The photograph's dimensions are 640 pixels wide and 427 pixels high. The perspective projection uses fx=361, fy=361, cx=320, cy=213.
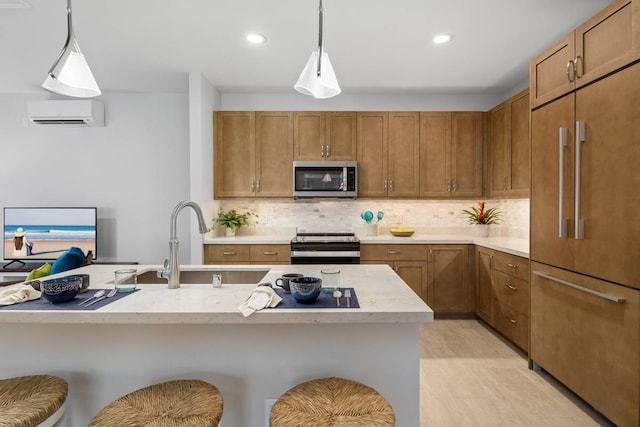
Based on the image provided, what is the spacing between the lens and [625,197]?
185 centimetres

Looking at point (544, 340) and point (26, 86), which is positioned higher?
point (26, 86)

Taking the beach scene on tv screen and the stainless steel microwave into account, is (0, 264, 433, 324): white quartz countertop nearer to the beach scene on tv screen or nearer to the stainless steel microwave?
the stainless steel microwave

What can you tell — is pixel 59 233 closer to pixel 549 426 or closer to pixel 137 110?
pixel 137 110

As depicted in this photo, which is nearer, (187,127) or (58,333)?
(58,333)

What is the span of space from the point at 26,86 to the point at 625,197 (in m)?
5.73

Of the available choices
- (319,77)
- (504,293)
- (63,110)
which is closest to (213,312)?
(319,77)

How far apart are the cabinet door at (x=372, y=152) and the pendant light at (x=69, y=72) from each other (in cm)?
293

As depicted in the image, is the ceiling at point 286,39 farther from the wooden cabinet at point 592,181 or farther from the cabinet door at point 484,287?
the cabinet door at point 484,287

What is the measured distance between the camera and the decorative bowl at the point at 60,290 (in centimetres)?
142

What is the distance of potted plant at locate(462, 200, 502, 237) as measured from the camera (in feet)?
13.5

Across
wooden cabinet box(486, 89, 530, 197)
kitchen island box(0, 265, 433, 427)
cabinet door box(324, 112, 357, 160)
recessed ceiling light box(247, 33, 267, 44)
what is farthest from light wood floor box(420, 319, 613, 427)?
recessed ceiling light box(247, 33, 267, 44)

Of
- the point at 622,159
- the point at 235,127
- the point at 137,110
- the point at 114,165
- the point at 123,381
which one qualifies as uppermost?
the point at 137,110

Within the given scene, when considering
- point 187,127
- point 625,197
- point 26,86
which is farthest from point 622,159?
point 26,86

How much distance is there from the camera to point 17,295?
1.47 meters
